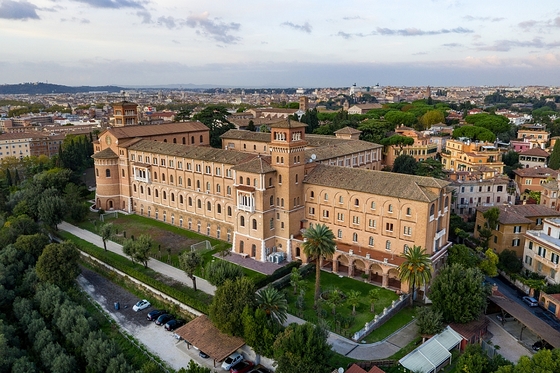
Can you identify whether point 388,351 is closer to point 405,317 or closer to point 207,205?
point 405,317

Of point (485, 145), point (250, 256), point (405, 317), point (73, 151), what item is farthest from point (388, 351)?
point (73, 151)

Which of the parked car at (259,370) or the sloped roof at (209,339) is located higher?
the sloped roof at (209,339)

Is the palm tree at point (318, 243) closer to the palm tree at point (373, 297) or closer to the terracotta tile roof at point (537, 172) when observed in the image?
the palm tree at point (373, 297)

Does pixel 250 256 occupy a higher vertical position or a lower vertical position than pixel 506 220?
lower

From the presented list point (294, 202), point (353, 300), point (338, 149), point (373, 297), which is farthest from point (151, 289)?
point (338, 149)

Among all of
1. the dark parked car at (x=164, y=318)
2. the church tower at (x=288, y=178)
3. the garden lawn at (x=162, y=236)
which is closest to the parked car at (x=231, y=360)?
the dark parked car at (x=164, y=318)
